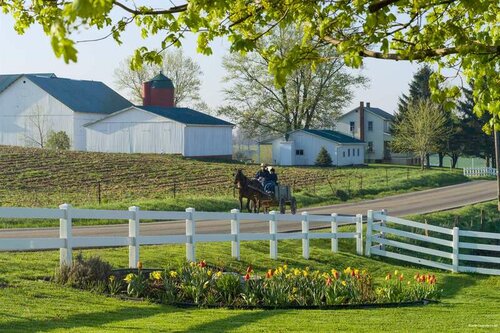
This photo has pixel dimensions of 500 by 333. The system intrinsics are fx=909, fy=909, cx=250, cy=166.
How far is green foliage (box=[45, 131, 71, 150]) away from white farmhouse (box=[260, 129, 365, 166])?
64.8ft

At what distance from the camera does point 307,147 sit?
85375mm

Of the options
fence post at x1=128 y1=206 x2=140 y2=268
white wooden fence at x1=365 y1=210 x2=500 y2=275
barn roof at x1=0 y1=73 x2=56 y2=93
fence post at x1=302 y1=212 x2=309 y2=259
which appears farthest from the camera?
barn roof at x1=0 y1=73 x2=56 y2=93

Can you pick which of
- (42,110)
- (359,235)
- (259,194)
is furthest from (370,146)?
(359,235)

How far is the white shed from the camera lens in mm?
73000

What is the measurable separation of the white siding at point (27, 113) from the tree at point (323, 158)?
22197mm

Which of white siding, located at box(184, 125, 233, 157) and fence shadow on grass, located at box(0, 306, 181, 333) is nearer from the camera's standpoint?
fence shadow on grass, located at box(0, 306, 181, 333)

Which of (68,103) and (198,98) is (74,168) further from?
(198,98)

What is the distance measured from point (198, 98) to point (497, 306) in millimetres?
93190

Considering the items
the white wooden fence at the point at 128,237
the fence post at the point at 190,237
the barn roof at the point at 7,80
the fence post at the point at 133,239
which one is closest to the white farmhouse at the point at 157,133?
the barn roof at the point at 7,80

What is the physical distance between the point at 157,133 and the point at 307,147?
1736cm

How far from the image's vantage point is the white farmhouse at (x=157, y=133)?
73000 millimetres

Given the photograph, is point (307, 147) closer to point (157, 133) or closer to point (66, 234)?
point (157, 133)

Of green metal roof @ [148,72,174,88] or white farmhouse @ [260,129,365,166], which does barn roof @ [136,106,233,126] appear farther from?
green metal roof @ [148,72,174,88]

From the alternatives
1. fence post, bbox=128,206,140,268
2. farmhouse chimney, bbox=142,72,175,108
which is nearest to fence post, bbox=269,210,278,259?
fence post, bbox=128,206,140,268
